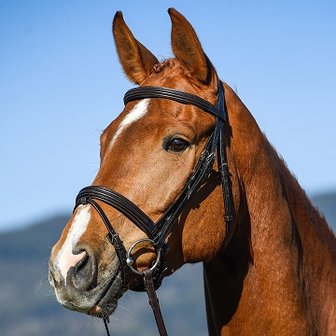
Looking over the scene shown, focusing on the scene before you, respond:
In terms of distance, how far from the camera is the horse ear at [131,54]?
6.72 metres

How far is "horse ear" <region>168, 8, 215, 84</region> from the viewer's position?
6.19 metres

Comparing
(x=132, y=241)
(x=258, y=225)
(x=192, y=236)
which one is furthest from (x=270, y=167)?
(x=132, y=241)

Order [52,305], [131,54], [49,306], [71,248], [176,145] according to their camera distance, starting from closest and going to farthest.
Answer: [71,248] < [176,145] < [131,54] < [49,306] < [52,305]

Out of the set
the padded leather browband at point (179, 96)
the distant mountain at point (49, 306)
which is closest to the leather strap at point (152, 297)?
the padded leather browband at point (179, 96)

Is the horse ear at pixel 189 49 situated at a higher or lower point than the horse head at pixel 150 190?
higher

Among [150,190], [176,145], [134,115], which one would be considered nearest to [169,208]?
[150,190]

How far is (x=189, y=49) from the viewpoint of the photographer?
629 centimetres

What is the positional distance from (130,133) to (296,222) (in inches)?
59.8

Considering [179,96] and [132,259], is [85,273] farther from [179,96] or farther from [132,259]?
[179,96]

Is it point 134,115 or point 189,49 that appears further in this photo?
point 189,49

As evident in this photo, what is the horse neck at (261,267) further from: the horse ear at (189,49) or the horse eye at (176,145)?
the horse eye at (176,145)

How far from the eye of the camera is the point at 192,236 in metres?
6.02

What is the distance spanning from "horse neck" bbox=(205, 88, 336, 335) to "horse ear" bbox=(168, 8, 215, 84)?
0.96 ft

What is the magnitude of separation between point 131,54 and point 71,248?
1846 millimetres
